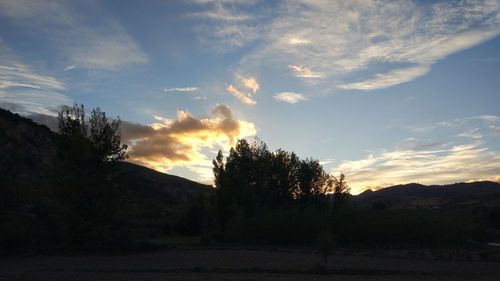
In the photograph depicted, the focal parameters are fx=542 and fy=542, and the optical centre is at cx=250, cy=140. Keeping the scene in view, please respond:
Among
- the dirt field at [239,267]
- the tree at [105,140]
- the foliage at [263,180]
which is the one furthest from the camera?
the foliage at [263,180]

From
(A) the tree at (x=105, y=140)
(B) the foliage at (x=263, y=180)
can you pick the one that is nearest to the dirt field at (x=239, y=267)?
(A) the tree at (x=105, y=140)

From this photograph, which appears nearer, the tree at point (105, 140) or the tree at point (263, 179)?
the tree at point (105, 140)

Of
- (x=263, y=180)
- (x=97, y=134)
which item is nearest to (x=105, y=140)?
(x=97, y=134)

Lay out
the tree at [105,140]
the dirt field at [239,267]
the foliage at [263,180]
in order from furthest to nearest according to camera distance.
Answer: the foliage at [263,180] → the tree at [105,140] → the dirt field at [239,267]

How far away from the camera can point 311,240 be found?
40281mm

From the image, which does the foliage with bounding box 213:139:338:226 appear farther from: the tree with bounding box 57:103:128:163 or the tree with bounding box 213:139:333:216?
the tree with bounding box 57:103:128:163

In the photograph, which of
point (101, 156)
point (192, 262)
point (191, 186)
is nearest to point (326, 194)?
point (101, 156)

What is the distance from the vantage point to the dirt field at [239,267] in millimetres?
21375

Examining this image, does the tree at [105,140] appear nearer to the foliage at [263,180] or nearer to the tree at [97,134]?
the tree at [97,134]

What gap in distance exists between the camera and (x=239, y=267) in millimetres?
24578

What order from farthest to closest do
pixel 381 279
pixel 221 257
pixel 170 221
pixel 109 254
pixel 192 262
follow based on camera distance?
pixel 170 221, pixel 109 254, pixel 221 257, pixel 192 262, pixel 381 279

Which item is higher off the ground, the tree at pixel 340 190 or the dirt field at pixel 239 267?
the tree at pixel 340 190

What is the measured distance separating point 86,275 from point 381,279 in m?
11.5

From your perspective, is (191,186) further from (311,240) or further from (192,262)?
(192,262)
